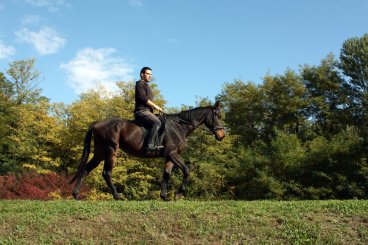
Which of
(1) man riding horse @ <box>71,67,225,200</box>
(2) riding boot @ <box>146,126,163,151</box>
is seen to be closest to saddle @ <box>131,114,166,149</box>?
(1) man riding horse @ <box>71,67,225,200</box>

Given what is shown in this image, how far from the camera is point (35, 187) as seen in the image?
30.6 metres

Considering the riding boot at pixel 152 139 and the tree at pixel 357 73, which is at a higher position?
the tree at pixel 357 73

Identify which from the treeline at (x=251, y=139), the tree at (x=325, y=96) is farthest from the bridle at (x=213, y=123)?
the tree at (x=325, y=96)

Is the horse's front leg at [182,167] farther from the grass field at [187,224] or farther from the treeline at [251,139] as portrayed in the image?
the treeline at [251,139]

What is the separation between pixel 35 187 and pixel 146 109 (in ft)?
71.4

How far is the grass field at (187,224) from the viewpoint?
805 centimetres

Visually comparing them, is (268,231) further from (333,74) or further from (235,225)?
(333,74)

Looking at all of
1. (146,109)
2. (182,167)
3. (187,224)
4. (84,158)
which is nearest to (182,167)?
(182,167)

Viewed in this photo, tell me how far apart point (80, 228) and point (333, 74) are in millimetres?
43760

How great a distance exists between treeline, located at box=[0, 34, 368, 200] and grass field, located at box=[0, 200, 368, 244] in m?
20.3

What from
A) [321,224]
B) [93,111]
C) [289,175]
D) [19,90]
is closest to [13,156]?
[93,111]

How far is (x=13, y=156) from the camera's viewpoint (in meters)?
42.6

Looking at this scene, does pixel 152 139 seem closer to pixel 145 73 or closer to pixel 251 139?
pixel 145 73

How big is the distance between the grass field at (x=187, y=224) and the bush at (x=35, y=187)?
72.3 feet
